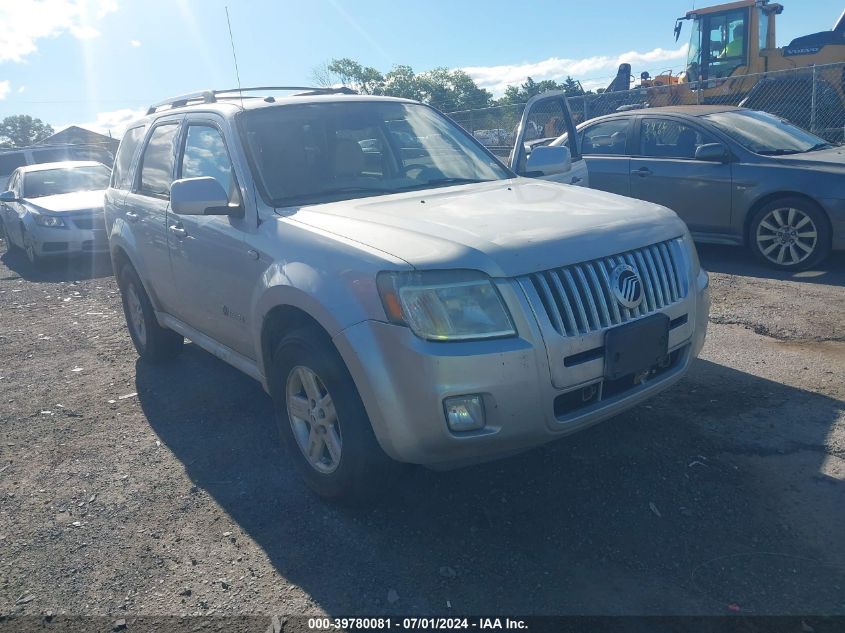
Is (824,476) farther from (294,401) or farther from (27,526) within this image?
(27,526)

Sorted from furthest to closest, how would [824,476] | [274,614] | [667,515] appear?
[824,476] → [667,515] → [274,614]

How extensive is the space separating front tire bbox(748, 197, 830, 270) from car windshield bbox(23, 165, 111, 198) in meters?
9.96

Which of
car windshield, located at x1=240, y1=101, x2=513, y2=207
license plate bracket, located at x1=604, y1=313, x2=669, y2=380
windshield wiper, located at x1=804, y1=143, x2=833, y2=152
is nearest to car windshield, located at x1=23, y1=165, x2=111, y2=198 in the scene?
car windshield, located at x1=240, y1=101, x2=513, y2=207

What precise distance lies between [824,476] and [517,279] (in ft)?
6.00

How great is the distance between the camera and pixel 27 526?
369 cm

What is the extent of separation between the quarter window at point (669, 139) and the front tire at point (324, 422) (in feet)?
20.5

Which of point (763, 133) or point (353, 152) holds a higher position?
point (353, 152)

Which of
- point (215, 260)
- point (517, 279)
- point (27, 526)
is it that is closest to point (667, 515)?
point (517, 279)

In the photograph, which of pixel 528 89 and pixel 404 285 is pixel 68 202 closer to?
pixel 404 285

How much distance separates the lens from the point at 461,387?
2.84m

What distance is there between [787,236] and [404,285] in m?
5.83

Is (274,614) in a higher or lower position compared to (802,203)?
lower

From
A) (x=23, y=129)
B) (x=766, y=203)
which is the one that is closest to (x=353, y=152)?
(x=766, y=203)

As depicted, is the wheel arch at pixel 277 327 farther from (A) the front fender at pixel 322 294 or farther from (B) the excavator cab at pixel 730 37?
(B) the excavator cab at pixel 730 37
